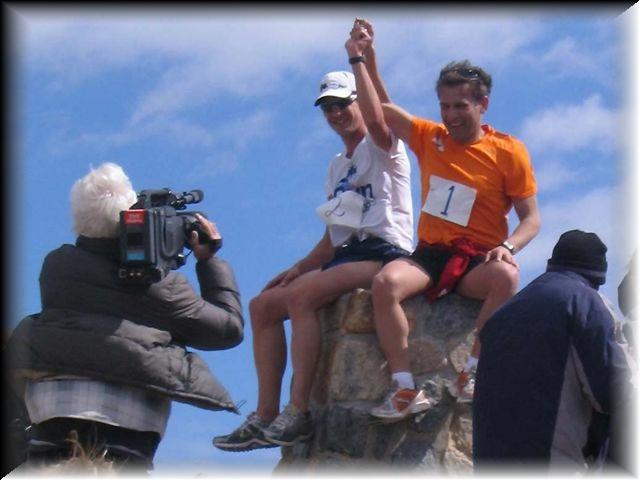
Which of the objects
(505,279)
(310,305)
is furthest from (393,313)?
(505,279)

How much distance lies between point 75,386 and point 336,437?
4.26ft

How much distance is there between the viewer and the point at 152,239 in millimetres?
5812

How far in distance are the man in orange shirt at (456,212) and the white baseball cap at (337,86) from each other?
134mm

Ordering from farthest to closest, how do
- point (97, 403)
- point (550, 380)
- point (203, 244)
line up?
point (203, 244) → point (97, 403) → point (550, 380)

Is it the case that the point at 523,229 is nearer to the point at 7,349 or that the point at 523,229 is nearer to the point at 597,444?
the point at 597,444

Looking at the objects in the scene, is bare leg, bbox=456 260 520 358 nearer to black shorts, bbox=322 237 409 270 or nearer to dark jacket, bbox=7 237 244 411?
black shorts, bbox=322 237 409 270

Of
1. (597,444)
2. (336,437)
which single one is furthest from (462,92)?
(597,444)

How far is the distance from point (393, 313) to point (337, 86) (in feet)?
4.03

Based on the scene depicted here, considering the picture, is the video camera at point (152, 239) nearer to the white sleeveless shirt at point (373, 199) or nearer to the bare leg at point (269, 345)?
the bare leg at point (269, 345)

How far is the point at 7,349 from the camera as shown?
5.80m

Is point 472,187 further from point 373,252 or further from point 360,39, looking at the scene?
point 360,39

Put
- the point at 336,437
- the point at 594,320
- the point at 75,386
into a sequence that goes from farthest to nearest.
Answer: the point at 336,437 → the point at 75,386 → the point at 594,320

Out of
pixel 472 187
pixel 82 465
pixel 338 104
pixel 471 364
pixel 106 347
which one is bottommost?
pixel 82 465

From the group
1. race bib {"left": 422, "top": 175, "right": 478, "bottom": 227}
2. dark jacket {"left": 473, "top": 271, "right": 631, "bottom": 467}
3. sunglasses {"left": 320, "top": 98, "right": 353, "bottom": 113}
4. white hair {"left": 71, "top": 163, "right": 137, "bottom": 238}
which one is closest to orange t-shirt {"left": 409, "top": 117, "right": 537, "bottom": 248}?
race bib {"left": 422, "top": 175, "right": 478, "bottom": 227}
